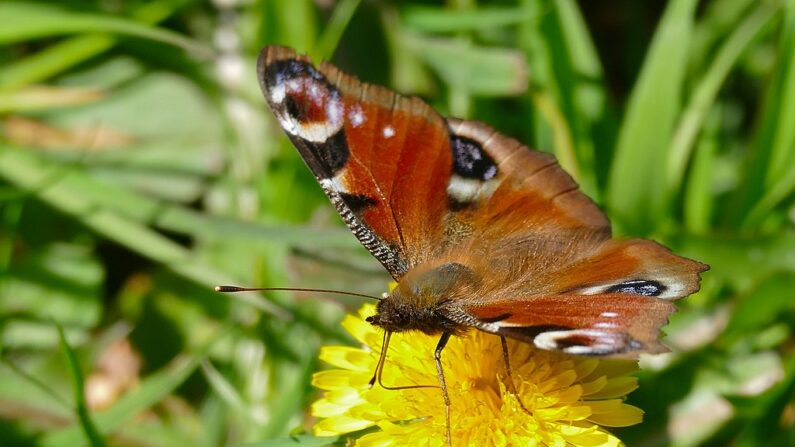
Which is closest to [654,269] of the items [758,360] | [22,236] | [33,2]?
[758,360]

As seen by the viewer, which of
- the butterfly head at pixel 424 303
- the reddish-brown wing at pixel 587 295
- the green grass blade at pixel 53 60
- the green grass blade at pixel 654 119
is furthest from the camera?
the green grass blade at pixel 53 60

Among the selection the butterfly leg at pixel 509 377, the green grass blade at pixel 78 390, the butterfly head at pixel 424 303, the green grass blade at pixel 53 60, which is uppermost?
the green grass blade at pixel 53 60

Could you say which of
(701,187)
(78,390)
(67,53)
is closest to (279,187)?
(67,53)

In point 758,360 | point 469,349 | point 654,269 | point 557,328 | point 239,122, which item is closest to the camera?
point 557,328

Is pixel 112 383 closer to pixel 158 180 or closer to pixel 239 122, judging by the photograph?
pixel 158 180

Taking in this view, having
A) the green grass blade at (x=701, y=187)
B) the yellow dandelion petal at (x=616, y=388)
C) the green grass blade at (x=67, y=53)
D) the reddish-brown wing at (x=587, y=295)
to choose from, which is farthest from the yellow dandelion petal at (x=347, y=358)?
the green grass blade at (x=67, y=53)

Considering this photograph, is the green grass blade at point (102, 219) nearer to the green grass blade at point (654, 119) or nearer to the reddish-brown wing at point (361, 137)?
the reddish-brown wing at point (361, 137)
